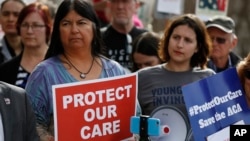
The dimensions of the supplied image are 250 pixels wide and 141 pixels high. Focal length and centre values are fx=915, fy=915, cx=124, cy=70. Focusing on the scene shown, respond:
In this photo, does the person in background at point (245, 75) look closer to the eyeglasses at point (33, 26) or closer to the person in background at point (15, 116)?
the person in background at point (15, 116)

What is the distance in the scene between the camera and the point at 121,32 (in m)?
8.98

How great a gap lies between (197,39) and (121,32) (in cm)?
197

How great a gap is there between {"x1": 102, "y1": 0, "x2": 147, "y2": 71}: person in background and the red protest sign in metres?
2.51

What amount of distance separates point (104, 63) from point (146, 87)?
678 mm

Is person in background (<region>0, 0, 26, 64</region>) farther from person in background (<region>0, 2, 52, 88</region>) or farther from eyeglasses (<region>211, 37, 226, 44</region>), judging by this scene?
eyeglasses (<region>211, 37, 226, 44</region>)

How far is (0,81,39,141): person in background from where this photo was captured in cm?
516

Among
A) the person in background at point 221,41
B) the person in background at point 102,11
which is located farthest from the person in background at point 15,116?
the person in background at point 102,11

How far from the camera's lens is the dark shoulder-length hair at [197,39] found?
7.05m

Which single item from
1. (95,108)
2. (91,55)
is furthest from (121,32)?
(95,108)

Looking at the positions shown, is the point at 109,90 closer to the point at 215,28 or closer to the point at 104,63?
the point at 104,63

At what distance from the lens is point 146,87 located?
22.4ft

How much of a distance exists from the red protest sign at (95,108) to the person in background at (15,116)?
0.81ft

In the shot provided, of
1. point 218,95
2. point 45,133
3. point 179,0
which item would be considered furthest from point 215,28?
point 45,133

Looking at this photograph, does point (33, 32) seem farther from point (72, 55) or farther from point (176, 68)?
point (72, 55)
